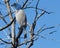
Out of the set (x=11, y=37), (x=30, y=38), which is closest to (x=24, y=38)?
(x=30, y=38)

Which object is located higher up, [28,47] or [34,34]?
[34,34]

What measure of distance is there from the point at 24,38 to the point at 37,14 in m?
0.46

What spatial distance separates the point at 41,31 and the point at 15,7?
2.18 feet

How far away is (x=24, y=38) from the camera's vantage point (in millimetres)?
3668

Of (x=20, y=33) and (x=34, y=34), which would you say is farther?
(x=34, y=34)

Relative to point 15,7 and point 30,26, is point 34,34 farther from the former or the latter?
point 15,7

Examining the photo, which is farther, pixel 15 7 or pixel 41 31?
pixel 41 31

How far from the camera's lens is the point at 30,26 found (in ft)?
12.7

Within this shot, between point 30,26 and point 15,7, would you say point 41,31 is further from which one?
point 15,7

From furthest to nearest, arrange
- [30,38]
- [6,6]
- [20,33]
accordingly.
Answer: [6,6]
[30,38]
[20,33]

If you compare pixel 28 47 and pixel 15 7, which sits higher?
pixel 15 7

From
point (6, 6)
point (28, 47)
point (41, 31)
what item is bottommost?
point (28, 47)

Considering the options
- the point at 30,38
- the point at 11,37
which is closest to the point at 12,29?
the point at 11,37

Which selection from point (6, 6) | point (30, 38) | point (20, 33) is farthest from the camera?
point (6, 6)
